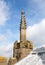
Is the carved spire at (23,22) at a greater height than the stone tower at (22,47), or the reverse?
the carved spire at (23,22)

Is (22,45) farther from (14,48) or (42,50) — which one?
(42,50)

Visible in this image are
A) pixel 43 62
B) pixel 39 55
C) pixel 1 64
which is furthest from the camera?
pixel 1 64

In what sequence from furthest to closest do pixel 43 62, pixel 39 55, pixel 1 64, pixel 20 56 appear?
1. pixel 1 64
2. pixel 20 56
3. pixel 39 55
4. pixel 43 62

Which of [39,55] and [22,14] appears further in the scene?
[22,14]

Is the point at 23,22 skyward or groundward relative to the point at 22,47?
skyward

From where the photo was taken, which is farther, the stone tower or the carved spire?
the carved spire

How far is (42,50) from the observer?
123ft

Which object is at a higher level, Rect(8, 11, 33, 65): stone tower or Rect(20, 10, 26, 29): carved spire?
Rect(20, 10, 26, 29): carved spire

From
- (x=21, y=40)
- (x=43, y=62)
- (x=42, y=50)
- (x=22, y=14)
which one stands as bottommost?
(x=43, y=62)

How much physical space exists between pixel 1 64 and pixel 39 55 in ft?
145

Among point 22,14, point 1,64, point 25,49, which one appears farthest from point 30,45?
point 1,64

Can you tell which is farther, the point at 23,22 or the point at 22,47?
the point at 23,22

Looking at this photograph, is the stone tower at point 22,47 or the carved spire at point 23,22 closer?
the stone tower at point 22,47

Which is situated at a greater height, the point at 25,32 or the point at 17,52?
the point at 25,32
